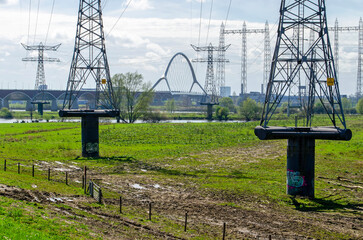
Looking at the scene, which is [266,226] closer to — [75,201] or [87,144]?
[75,201]

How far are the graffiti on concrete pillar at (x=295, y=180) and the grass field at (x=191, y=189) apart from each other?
99cm

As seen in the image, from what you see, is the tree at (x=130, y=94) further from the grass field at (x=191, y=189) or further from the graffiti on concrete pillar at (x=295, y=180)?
the graffiti on concrete pillar at (x=295, y=180)

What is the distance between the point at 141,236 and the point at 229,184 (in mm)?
15479

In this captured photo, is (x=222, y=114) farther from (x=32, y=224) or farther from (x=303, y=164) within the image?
(x=32, y=224)

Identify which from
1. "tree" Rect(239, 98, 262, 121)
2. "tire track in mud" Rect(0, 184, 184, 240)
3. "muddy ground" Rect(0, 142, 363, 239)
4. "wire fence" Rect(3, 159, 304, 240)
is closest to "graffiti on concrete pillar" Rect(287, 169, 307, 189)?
"muddy ground" Rect(0, 142, 363, 239)

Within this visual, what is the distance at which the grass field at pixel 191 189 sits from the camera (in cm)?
2233

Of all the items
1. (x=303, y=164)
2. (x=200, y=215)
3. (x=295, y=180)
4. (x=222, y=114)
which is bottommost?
(x=200, y=215)

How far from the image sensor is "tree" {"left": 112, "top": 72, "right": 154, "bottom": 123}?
130m

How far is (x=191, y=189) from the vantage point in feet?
110

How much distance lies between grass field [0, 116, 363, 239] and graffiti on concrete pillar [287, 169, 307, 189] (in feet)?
3.26

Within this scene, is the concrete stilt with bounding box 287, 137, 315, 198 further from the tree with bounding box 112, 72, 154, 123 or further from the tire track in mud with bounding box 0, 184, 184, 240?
the tree with bounding box 112, 72, 154, 123

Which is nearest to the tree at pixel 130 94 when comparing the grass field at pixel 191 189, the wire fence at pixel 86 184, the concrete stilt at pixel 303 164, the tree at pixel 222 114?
the tree at pixel 222 114

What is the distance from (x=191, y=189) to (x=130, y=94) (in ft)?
332

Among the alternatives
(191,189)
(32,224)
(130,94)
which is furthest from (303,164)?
(130,94)
